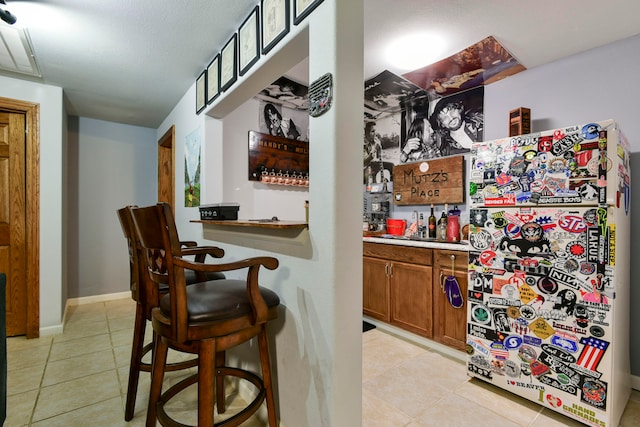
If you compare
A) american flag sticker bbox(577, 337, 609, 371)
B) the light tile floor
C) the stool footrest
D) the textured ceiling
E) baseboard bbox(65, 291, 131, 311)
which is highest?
the textured ceiling

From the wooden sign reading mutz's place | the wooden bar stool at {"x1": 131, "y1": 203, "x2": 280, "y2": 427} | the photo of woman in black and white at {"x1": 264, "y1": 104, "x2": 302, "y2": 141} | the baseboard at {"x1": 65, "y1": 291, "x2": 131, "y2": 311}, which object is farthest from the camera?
the baseboard at {"x1": 65, "y1": 291, "x2": 131, "y2": 311}

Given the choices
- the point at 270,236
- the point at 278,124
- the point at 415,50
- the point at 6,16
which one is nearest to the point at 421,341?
the point at 270,236

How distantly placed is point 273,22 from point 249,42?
1.01ft

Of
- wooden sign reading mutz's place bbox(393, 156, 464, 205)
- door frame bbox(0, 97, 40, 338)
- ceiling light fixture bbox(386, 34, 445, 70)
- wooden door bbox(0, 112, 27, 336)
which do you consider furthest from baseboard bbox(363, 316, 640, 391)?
wooden door bbox(0, 112, 27, 336)

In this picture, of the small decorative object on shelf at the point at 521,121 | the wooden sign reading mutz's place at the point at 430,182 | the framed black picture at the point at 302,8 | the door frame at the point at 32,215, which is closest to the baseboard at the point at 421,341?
the wooden sign reading mutz's place at the point at 430,182

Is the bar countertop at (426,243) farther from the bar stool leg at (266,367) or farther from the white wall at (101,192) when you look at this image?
the white wall at (101,192)

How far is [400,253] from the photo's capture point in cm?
285

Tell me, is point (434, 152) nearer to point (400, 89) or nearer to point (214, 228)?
point (400, 89)

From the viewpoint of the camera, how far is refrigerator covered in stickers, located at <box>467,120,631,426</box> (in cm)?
161

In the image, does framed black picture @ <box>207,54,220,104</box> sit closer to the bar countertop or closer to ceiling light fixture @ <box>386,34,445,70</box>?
ceiling light fixture @ <box>386,34,445,70</box>

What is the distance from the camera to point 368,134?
3.98 m

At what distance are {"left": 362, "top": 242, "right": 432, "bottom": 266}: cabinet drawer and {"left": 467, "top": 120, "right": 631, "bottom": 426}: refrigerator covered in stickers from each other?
0.52 metres

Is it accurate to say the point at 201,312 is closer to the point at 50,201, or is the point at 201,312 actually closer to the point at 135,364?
the point at 135,364

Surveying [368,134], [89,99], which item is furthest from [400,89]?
[89,99]
